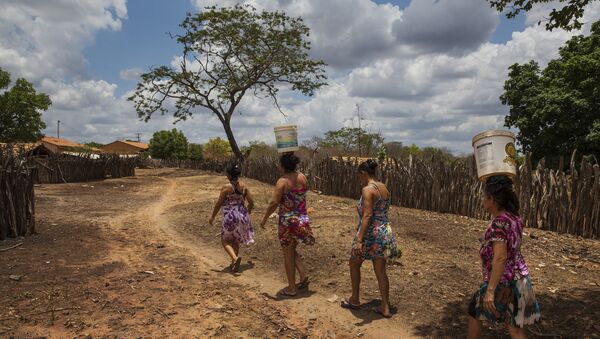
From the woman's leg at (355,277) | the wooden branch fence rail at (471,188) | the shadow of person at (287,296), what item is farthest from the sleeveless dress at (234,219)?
the wooden branch fence rail at (471,188)

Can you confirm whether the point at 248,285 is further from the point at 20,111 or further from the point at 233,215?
the point at 20,111

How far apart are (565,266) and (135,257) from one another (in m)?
5.83

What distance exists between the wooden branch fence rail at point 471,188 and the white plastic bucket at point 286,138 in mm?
5311

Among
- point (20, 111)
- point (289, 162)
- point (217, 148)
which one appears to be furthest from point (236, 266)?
point (217, 148)

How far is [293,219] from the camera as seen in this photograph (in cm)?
445

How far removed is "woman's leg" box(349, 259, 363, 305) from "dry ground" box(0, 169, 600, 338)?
0.13m

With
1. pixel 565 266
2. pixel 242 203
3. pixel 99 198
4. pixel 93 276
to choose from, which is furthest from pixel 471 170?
pixel 99 198

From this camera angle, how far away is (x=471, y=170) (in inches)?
383

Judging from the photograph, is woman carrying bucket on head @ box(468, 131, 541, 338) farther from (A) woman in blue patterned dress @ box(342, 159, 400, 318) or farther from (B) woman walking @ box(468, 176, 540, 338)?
(A) woman in blue patterned dress @ box(342, 159, 400, 318)

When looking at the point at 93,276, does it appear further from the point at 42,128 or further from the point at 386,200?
the point at 42,128

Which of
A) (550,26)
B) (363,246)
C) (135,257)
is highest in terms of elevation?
(550,26)

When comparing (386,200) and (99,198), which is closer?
(386,200)

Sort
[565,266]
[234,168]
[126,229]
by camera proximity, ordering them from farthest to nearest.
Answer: [126,229] < [565,266] < [234,168]

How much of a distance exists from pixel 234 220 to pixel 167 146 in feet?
180
